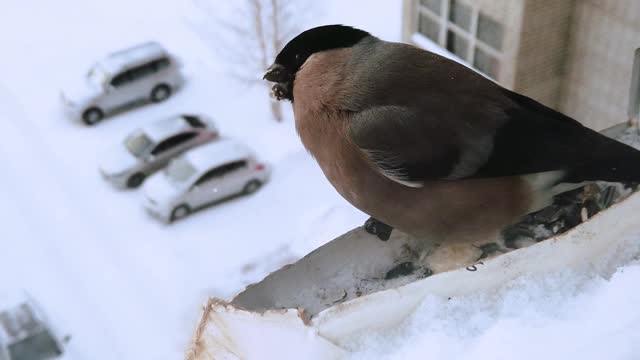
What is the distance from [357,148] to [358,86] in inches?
4.0

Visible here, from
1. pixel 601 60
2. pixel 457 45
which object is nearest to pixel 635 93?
pixel 601 60

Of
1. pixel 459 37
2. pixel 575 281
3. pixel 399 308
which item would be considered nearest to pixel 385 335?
pixel 399 308

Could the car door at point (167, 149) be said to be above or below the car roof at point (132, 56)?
below

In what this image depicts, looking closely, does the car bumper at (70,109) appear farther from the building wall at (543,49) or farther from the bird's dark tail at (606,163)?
the bird's dark tail at (606,163)

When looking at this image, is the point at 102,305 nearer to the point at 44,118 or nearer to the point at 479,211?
the point at 44,118

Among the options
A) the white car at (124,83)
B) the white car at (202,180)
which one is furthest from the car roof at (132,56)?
the white car at (202,180)

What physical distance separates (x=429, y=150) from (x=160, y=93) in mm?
5535

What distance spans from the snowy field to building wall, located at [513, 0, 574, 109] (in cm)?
104

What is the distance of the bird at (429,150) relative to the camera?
1.31 meters

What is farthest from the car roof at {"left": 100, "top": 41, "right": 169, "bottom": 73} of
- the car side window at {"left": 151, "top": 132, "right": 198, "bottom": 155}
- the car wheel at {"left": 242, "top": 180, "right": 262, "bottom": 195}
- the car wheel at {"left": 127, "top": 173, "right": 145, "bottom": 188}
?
the car wheel at {"left": 242, "top": 180, "right": 262, "bottom": 195}

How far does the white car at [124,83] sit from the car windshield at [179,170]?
3.50 feet

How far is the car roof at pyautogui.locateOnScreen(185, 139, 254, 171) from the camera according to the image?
18.1ft

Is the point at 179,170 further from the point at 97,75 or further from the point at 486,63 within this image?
the point at 486,63

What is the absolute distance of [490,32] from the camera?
426cm
